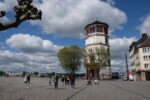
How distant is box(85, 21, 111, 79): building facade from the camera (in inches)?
3204

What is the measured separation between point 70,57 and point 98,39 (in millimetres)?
12721

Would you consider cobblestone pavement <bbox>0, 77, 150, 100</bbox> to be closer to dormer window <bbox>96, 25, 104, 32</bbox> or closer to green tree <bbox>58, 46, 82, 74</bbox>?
green tree <bbox>58, 46, 82, 74</bbox>

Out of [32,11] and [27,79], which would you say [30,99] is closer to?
[32,11]

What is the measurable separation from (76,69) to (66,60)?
220 inches

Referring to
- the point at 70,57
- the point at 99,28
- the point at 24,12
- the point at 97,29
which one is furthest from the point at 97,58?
the point at 24,12

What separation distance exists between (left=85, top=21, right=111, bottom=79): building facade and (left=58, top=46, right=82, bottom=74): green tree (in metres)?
4.79

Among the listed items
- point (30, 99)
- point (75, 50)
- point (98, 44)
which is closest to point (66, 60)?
point (75, 50)

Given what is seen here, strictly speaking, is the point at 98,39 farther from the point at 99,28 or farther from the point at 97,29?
the point at 99,28

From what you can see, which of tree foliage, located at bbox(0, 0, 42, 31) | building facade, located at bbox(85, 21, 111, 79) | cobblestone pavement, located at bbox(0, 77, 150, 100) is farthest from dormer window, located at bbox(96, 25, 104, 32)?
tree foliage, located at bbox(0, 0, 42, 31)

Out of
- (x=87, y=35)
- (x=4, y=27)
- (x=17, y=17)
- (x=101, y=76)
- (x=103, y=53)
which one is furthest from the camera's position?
(x=87, y=35)

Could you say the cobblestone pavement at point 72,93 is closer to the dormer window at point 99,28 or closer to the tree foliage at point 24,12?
the tree foliage at point 24,12

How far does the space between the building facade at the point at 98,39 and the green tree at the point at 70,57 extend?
15.7 feet

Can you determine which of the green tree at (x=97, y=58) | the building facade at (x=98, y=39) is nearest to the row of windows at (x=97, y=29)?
the building facade at (x=98, y=39)

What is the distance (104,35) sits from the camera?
84.0 meters
